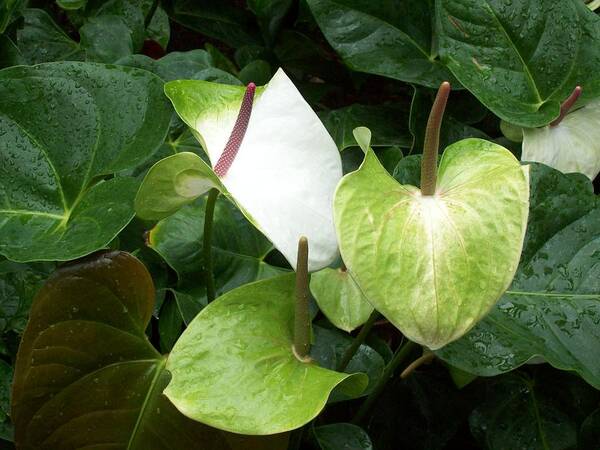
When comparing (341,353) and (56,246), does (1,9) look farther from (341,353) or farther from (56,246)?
(341,353)

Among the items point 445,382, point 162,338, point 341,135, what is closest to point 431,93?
point 341,135

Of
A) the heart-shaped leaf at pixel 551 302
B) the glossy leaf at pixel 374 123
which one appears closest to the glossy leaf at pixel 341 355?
the heart-shaped leaf at pixel 551 302

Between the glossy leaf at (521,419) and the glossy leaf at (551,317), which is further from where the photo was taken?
the glossy leaf at (521,419)

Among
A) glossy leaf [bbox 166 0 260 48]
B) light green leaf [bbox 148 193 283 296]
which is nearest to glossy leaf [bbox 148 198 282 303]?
light green leaf [bbox 148 193 283 296]

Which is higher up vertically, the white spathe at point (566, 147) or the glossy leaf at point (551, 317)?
the white spathe at point (566, 147)

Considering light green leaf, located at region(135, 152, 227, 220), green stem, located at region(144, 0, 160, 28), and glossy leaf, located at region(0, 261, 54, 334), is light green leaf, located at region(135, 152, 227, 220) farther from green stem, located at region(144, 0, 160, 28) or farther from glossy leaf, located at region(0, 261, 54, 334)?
green stem, located at region(144, 0, 160, 28)

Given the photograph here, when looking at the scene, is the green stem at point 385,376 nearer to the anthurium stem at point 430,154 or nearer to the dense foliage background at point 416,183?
the dense foliage background at point 416,183

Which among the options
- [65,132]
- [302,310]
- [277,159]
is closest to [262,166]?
[277,159]
